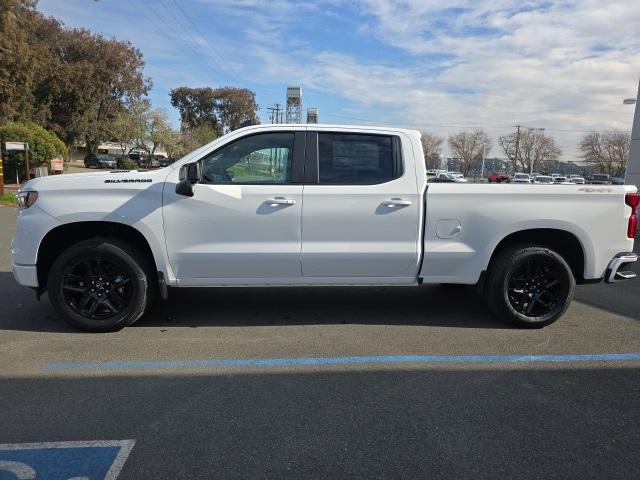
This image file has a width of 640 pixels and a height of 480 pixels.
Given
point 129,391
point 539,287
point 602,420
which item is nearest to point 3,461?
point 129,391

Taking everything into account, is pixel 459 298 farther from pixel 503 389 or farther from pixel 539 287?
pixel 503 389

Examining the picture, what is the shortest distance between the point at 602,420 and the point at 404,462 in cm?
145

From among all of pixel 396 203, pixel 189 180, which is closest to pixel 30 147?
pixel 189 180

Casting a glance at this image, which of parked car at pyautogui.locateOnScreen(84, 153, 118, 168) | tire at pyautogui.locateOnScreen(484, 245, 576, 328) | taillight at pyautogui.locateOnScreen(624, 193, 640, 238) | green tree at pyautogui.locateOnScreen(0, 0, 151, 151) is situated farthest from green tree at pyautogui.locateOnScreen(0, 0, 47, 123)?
taillight at pyautogui.locateOnScreen(624, 193, 640, 238)

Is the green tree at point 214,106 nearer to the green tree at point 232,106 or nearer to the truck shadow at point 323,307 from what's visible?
the green tree at point 232,106

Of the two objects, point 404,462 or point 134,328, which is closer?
point 404,462

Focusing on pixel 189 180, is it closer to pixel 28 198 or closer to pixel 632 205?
pixel 28 198

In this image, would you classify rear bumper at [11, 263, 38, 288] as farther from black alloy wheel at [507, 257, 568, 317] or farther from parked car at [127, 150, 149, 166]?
parked car at [127, 150, 149, 166]

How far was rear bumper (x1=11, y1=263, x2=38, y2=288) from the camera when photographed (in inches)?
192

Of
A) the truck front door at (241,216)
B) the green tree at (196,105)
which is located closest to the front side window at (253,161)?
the truck front door at (241,216)

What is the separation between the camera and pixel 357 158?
518 cm

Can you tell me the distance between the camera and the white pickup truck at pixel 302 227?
16.0ft

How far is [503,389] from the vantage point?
3863mm

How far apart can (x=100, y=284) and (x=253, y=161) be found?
6.18ft
